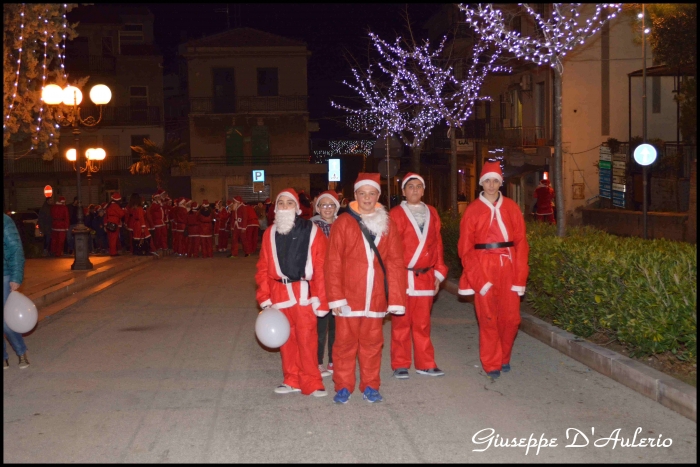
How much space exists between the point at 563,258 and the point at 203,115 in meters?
41.6

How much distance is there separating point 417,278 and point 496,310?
833 mm

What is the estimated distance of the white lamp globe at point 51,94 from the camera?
52.0ft

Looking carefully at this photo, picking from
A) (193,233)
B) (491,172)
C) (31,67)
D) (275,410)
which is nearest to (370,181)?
(491,172)

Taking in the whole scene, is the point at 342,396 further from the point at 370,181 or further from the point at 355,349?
the point at 370,181

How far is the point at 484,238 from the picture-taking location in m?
7.95

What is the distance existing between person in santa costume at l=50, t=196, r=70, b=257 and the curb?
1819 cm

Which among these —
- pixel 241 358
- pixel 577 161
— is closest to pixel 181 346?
pixel 241 358

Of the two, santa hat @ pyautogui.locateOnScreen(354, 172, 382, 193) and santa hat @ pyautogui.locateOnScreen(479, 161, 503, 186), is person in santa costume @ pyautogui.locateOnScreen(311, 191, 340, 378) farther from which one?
santa hat @ pyautogui.locateOnScreen(479, 161, 503, 186)

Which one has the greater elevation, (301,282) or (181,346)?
(301,282)

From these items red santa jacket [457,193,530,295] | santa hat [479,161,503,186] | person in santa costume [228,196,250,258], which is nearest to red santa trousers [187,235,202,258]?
person in santa costume [228,196,250,258]

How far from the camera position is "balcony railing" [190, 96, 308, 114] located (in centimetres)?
4862

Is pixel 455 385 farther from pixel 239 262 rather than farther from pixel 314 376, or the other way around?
pixel 239 262

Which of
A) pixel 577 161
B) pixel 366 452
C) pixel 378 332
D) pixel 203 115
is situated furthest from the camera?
pixel 203 115

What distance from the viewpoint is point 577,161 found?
100 ft
